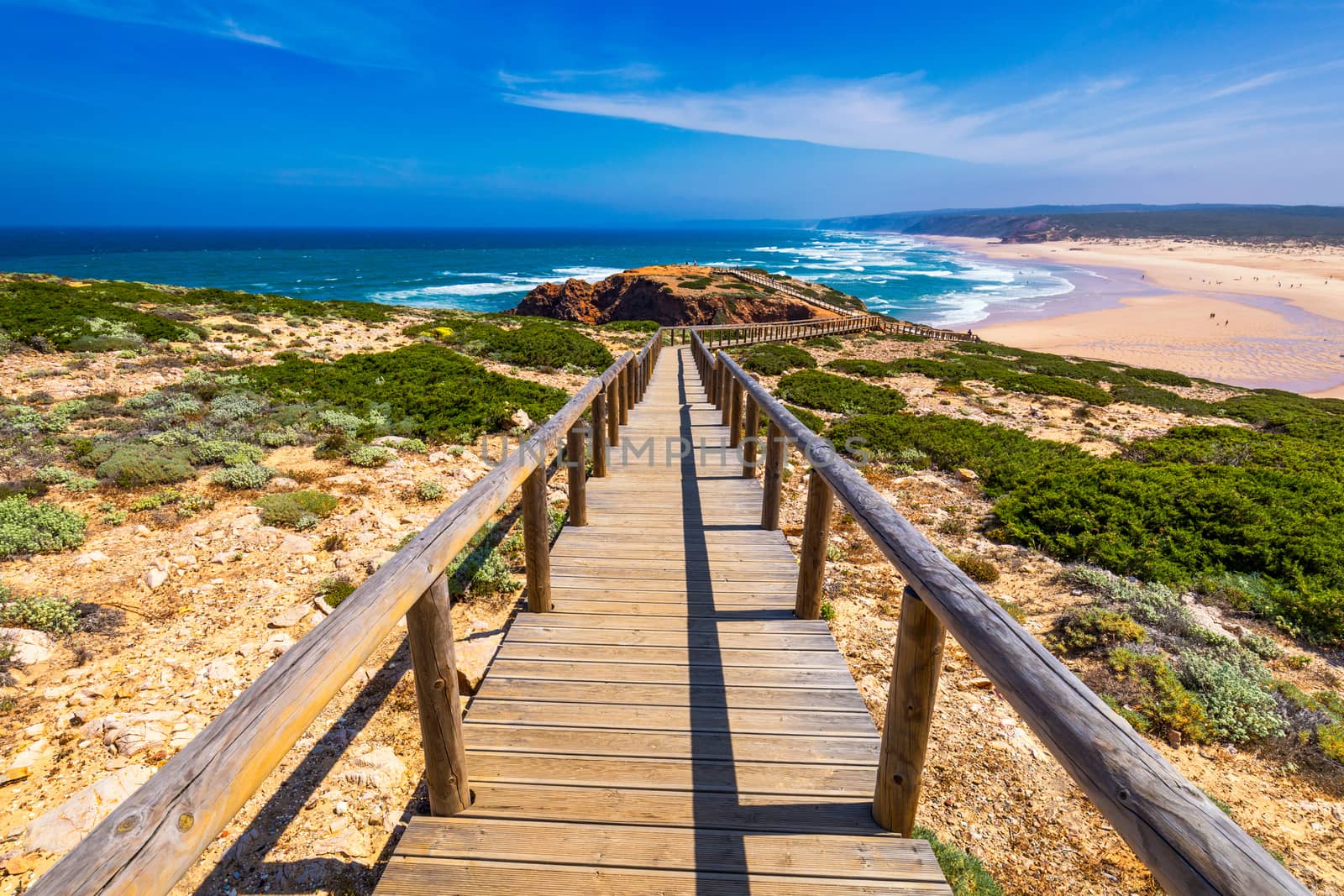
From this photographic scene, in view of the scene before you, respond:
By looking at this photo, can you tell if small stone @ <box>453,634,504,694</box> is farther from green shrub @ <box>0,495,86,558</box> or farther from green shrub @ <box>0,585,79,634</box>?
green shrub @ <box>0,495,86,558</box>

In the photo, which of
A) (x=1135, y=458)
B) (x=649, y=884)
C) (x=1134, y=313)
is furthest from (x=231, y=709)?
(x=1134, y=313)

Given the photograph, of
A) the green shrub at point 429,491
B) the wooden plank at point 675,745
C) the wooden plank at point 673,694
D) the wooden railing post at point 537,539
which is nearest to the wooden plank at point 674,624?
the wooden railing post at point 537,539

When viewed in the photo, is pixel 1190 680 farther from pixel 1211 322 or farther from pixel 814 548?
pixel 1211 322

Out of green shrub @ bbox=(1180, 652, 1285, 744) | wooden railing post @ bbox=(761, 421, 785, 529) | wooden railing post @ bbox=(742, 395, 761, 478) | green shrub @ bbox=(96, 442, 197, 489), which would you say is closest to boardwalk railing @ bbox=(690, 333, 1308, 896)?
wooden railing post @ bbox=(761, 421, 785, 529)

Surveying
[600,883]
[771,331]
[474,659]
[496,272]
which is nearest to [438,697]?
[600,883]

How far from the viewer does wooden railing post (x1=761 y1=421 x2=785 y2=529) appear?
193 inches

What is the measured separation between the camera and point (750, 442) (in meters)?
7.37

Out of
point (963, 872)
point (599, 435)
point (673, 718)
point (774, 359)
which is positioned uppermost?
point (599, 435)

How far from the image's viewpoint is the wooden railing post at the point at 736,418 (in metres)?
8.16

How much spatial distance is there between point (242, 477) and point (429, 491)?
75.9 inches

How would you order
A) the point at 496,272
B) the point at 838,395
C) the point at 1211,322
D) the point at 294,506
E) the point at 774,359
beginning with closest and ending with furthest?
1. the point at 294,506
2. the point at 838,395
3. the point at 774,359
4. the point at 1211,322
5. the point at 496,272

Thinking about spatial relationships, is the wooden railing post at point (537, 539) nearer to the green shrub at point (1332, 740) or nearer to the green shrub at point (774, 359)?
the green shrub at point (1332, 740)

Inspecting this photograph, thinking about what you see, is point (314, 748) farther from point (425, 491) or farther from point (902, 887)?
point (425, 491)

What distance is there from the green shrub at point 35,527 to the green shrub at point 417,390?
3.92 metres
